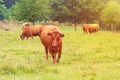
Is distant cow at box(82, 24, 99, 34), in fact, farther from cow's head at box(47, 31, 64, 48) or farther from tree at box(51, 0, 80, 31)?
cow's head at box(47, 31, 64, 48)

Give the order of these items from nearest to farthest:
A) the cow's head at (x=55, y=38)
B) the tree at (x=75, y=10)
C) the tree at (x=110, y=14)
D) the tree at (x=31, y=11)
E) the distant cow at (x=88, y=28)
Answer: the cow's head at (x=55, y=38) → the tree at (x=31, y=11) → the distant cow at (x=88, y=28) → the tree at (x=75, y=10) → the tree at (x=110, y=14)

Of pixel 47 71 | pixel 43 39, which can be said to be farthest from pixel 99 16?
pixel 47 71

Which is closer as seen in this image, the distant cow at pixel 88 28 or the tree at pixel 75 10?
the distant cow at pixel 88 28

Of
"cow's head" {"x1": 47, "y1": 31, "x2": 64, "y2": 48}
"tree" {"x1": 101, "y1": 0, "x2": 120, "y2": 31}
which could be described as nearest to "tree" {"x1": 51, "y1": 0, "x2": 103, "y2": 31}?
"tree" {"x1": 101, "y1": 0, "x2": 120, "y2": 31}

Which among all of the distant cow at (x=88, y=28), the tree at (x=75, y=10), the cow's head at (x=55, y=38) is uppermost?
the cow's head at (x=55, y=38)

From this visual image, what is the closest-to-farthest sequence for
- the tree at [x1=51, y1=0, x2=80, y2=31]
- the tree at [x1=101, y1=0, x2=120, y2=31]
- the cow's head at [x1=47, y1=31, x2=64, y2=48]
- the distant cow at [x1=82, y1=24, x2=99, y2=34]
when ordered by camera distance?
the cow's head at [x1=47, y1=31, x2=64, y2=48]
the distant cow at [x1=82, y1=24, x2=99, y2=34]
the tree at [x1=51, y1=0, x2=80, y2=31]
the tree at [x1=101, y1=0, x2=120, y2=31]

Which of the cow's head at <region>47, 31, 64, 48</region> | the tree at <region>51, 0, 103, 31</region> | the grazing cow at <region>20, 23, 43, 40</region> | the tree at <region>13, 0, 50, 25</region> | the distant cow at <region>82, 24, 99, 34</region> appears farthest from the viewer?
the tree at <region>51, 0, 103, 31</region>

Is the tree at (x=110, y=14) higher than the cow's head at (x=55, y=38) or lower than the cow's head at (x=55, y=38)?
lower

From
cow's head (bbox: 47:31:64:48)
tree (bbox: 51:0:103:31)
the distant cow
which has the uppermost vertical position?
cow's head (bbox: 47:31:64:48)

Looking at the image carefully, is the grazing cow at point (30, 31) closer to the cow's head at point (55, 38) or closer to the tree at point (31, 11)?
the tree at point (31, 11)

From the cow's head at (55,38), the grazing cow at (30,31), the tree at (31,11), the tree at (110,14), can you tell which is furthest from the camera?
the tree at (110,14)

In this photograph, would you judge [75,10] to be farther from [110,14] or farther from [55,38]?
[55,38]

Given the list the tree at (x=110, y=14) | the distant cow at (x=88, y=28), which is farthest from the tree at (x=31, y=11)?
the tree at (x=110, y=14)

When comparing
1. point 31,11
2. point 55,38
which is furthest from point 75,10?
point 55,38
